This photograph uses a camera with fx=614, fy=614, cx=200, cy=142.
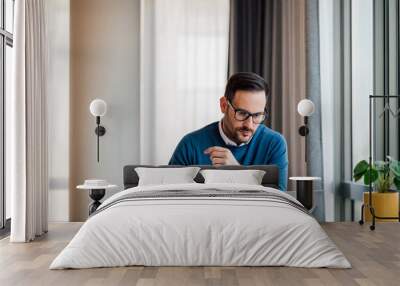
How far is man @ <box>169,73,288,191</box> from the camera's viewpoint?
23.3 feet

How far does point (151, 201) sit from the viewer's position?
4.75 meters

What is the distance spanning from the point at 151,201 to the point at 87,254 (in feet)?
2.30

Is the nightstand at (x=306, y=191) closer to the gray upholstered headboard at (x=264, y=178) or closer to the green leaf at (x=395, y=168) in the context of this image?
the gray upholstered headboard at (x=264, y=178)

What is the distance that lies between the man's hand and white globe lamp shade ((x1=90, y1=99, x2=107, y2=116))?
1277 mm

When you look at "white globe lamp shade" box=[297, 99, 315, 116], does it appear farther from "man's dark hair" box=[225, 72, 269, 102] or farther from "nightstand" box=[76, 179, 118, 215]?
"nightstand" box=[76, 179, 118, 215]

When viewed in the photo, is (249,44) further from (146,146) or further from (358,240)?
(358,240)

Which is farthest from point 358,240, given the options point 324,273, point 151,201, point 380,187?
point 151,201

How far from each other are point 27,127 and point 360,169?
356cm

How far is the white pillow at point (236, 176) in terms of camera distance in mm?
6465

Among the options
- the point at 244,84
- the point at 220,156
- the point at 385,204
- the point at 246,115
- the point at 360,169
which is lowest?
the point at 385,204

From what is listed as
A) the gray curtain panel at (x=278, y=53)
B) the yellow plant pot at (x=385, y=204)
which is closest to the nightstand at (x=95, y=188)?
the gray curtain panel at (x=278, y=53)

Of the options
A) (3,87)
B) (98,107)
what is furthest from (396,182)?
(3,87)

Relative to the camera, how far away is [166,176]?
258 inches

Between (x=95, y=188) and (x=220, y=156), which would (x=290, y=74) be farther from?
(x=95, y=188)
